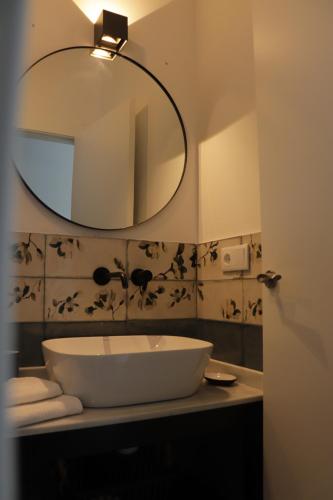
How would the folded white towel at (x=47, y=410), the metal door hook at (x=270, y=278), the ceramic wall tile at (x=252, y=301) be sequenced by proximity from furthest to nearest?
the ceramic wall tile at (x=252, y=301), the metal door hook at (x=270, y=278), the folded white towel at (x=47, y=410)

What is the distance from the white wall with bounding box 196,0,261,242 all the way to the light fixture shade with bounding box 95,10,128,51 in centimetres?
38

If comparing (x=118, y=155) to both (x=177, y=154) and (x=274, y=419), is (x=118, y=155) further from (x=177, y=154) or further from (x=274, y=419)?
(x=274, y=419)

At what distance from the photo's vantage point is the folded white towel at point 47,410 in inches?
34.4

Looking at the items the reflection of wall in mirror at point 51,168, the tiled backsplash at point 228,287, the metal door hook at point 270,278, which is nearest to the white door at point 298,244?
the metal door hook at point 270,278

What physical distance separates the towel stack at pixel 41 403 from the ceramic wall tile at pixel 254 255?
684 mm

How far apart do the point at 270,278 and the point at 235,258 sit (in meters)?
0.28

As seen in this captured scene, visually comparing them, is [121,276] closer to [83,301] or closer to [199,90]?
[83,301]

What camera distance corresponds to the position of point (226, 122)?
1.51m

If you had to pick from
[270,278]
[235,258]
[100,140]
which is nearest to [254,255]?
[235,258]

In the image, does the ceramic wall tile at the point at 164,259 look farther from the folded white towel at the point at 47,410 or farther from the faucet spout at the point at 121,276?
the folded white towel at the point at 47,410

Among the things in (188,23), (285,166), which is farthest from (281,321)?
(188,23)

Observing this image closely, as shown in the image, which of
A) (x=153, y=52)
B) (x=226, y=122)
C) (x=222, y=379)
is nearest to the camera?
(x=222, y=379)

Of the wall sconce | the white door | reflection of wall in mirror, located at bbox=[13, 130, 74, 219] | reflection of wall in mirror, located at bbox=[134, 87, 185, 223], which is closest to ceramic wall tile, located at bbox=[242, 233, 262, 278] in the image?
the white door

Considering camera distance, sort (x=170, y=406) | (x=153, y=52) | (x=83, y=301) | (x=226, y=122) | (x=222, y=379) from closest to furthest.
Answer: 1. (x=170, y=406)
2. (x=222, y=379)
3. (x=83, y=301)
4. (x=226, y=122)
5. (x=153, y=52)
